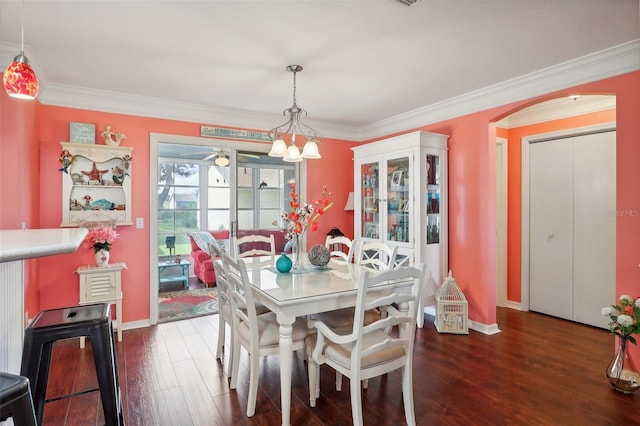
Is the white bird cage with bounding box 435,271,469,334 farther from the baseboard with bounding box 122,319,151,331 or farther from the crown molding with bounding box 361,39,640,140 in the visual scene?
the baseboard with bounding box 122,319,151,331

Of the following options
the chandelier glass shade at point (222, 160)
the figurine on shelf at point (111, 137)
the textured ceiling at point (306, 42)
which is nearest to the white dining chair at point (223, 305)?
the textured ceiling at point (306, 42)

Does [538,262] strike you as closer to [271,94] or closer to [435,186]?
[435,186]

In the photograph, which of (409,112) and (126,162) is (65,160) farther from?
(409,112)

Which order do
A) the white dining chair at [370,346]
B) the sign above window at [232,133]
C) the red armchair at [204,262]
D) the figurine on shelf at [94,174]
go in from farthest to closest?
the red armchair at [204,262] < the sign above window at [232,133] < the figurine on shelf at [94,174] < the white dining chair at [370,346]

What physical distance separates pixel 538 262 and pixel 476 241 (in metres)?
1.09

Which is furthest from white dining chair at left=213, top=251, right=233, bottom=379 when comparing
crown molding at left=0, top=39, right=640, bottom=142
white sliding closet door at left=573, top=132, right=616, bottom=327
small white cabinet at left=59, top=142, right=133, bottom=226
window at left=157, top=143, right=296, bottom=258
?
white sliding closet door at left=573, top=132, right=616, bottom=327

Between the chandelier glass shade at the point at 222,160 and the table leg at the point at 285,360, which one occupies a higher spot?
the chandelier glass shade at the point at 222,160

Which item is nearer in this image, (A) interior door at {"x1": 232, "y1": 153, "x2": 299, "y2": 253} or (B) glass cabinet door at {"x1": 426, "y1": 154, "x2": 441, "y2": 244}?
(B) glass cabinet door at {"x1": 426, "y1": 154, "x2": 441, "y2": 244}

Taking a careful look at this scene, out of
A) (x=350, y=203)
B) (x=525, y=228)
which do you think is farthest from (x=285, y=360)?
(x=525, y=228)

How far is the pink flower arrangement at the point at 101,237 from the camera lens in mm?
3154

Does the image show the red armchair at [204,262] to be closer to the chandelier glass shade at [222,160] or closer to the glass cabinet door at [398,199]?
the chandelier glass shade at [222,160]

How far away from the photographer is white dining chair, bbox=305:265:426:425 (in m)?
1.77

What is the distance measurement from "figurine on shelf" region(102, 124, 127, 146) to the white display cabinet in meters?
2.78

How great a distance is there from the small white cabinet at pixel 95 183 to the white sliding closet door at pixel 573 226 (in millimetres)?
Result: 4540
